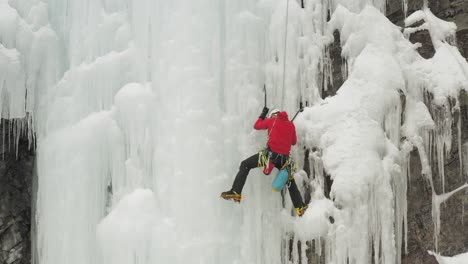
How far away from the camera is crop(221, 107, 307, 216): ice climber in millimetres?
5434

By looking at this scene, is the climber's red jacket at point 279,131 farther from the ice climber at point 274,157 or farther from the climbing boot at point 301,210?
the climbing boot at point 301,210

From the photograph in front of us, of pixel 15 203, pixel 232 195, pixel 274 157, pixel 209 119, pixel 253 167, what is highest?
pixel 209 119

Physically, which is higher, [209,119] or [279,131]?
[209,119]

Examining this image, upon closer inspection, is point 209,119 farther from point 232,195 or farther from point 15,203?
point 15,203

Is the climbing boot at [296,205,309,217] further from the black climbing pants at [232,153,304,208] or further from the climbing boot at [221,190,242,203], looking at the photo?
the climbing boot at [221,190,242,203]

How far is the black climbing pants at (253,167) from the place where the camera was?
17.9 feet

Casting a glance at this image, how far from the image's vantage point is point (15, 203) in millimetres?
7117

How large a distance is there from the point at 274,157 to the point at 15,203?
3.95m

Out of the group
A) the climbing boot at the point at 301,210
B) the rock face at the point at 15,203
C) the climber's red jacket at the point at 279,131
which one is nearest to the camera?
the climber's red jacket at the point at 279,131

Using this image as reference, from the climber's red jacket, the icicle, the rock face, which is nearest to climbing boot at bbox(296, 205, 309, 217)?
the climber's red jacket

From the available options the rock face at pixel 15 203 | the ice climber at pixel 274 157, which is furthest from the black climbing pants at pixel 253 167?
the rock face at pixel 15 203

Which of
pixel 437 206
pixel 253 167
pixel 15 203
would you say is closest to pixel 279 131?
pixel 253 167

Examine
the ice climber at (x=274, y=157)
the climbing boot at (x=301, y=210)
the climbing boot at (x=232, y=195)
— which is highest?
the ice climber at (x=274, y=157)

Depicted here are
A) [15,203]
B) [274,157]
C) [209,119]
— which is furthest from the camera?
[15,203]
